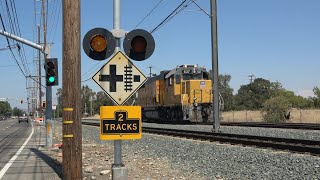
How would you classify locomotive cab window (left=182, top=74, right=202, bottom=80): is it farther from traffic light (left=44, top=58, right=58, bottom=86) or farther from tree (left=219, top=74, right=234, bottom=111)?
tree (left=219, top=74, right=234, bottom=111)

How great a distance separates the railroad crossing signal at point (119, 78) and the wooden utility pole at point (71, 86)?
4.44 ft

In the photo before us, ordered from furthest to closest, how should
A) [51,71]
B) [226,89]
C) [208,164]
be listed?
[226,89] < [51,71] < [208,164]

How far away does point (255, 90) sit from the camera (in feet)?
449

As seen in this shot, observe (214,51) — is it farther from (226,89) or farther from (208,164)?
(226,89)

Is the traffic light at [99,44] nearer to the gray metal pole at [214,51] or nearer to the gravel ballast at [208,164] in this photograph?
the gravel ballast at [208,164]

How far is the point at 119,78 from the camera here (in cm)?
820

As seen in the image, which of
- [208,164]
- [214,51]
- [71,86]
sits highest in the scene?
[214,51]

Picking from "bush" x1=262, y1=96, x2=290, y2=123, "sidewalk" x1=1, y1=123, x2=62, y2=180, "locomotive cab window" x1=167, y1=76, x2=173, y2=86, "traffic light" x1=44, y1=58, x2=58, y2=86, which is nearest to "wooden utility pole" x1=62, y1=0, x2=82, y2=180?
"sidewalk" x1=1, y1=123, x2=62, y2=180

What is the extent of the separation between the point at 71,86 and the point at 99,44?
143cm

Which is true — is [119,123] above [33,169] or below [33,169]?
above

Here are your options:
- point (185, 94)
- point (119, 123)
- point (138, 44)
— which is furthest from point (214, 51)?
point (119, 123)

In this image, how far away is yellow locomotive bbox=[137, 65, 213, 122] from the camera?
35578mm

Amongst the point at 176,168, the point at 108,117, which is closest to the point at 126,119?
the point at 108,117

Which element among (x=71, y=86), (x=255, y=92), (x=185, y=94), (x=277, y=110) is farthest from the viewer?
(x=255, y=92)
